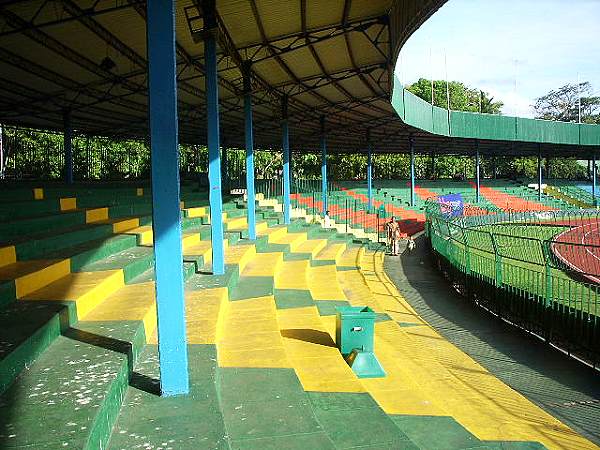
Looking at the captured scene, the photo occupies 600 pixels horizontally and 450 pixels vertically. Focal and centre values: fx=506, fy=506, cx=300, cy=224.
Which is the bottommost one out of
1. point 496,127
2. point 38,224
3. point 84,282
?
point 84,282

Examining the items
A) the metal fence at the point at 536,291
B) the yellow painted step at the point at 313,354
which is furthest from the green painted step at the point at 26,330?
the metal fence at the point at 536,291

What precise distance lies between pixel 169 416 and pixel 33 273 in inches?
97.0

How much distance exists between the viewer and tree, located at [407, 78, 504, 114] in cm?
6506

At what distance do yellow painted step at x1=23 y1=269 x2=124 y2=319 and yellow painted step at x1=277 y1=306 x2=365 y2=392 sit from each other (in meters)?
2.10

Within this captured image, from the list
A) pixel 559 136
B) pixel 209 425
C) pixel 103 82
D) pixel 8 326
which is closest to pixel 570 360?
pixel 209 425

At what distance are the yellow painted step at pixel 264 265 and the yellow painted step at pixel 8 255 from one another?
408 cm

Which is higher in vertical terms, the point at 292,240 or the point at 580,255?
the point at 292,240

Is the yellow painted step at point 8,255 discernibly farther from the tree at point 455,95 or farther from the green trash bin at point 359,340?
the tree at point 455,95

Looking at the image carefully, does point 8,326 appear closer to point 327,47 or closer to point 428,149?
point 327,47

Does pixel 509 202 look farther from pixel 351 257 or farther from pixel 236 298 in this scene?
pixel 236 298

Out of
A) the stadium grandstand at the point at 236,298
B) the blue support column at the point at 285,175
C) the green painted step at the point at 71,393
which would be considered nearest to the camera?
the green painted step at the point at 71,393

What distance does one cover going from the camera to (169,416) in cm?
325

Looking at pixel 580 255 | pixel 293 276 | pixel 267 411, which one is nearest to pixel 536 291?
pixel 293 276

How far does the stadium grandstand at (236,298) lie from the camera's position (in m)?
3.48
